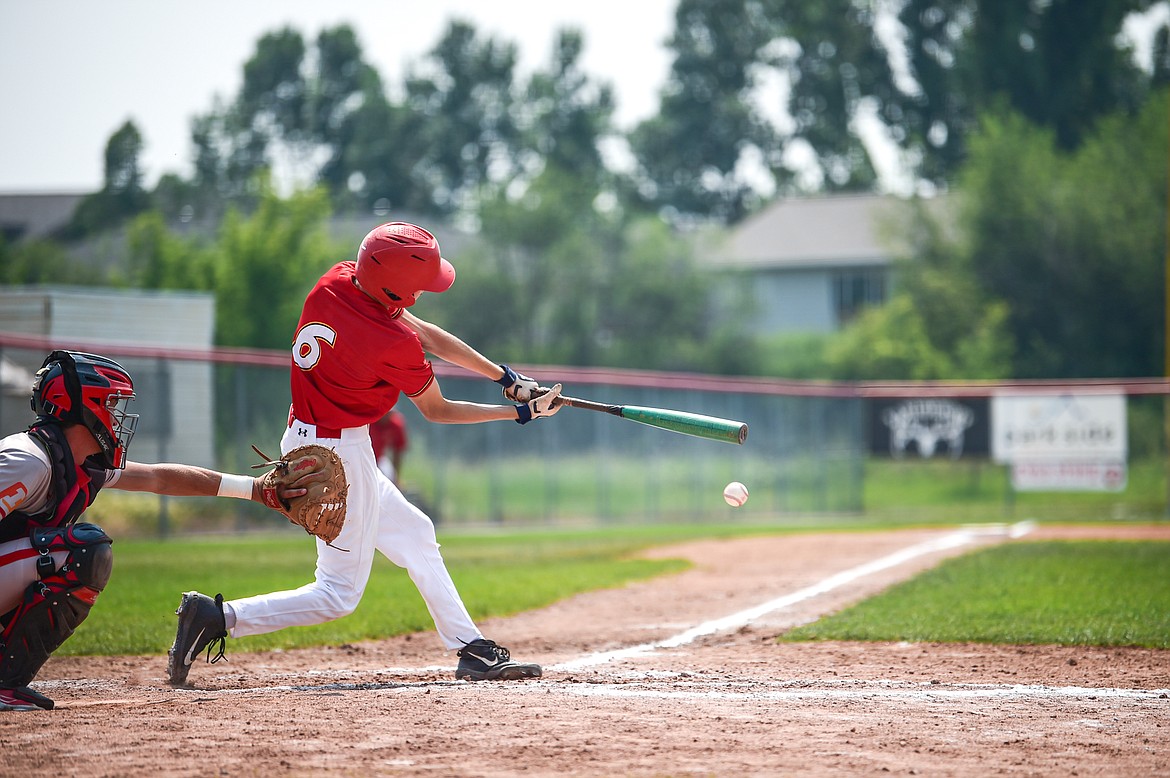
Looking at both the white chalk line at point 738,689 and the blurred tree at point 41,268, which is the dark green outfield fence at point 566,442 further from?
the blurred tree at point 41,268

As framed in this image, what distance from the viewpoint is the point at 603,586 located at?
1036cm

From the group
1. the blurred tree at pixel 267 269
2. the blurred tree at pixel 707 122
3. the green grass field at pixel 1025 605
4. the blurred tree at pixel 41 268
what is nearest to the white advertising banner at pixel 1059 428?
the green grass field at pixel 1025 605

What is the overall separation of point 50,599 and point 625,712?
7.63ft

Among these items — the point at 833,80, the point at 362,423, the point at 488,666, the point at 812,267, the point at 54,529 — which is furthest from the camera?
the point at 833,80

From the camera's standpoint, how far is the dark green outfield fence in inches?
610

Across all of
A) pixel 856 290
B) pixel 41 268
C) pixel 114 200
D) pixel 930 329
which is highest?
pixel 114 200

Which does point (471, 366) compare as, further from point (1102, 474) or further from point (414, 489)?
point (1102, 474)

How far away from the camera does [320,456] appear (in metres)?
5.25

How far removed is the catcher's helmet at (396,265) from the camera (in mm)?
5359

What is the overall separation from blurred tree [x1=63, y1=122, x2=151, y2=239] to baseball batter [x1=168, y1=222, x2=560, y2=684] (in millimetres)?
32915

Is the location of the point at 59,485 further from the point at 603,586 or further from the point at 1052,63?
the point at 1052,63

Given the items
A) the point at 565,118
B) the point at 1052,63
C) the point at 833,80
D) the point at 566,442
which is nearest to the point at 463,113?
the point at 565,118

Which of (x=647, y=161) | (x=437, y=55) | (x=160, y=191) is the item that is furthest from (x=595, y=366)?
(x=437, y=55)

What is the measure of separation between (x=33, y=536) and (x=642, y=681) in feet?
8.82
